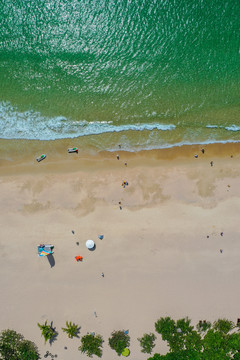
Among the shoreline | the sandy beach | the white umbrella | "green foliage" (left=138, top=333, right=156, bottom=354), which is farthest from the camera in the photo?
the shoreline

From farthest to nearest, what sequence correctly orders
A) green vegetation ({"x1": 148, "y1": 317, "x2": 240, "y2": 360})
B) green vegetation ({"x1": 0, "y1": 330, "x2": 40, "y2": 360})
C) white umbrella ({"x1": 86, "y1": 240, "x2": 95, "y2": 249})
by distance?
white umbrella ({"x1": 86, "y1": 240, "x2": 95, "y2": 249}) → green vegetation ({"x1": 0, "y1": 330, "x2": 40, "y2": 360}) → green vegetation ({"x1": 148, "y1": 317, "x2": 240, "y2": 360})

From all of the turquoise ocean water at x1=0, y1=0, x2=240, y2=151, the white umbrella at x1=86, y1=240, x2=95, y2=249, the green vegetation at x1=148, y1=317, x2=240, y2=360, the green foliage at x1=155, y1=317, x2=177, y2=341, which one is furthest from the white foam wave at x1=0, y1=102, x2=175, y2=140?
the green vegetation at x1=148, y1=317, x2=240, y2=360

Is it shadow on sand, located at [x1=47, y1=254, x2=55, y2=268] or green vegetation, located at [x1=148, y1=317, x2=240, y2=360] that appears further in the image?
shadow on sand, located at [x1=47, y1=254, x2=55, y2=268]

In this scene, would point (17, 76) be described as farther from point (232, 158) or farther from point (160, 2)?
point (232, 158)

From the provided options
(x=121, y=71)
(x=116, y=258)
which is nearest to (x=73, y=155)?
(x=121, y=71)

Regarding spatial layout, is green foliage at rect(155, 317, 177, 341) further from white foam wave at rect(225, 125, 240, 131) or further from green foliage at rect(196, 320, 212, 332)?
white foam wave at rect(225, 125, 240, 131)
